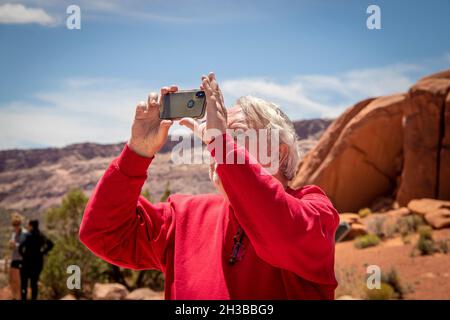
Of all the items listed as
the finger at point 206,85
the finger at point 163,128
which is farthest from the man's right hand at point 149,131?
the finger at point 206,85

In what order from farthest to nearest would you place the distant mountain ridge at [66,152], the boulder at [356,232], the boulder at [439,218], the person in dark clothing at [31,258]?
the distant mountain ridge at [66,152]
the boulder at [356,232]
the boulder at [439,218]
the person in dark clothing at [31,258]

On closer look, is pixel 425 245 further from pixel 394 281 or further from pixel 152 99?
pixel 152 99

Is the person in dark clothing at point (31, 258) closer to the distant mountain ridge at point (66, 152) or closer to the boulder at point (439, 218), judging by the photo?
the boulder at point (439, 218)

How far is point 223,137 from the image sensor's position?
159 cm

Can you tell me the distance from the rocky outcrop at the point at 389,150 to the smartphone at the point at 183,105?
54.2ft

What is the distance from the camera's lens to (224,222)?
1.92m

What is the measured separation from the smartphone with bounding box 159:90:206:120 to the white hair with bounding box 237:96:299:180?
22 cm

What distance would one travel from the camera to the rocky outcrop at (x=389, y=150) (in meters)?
17.7

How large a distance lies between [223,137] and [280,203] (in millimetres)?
294

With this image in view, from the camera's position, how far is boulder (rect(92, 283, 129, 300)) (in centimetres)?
1058

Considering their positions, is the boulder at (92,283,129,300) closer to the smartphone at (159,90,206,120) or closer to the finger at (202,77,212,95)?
the smartphone at (159,90,206,120)

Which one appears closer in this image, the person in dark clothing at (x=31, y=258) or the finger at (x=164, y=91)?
the finger at (x=164, y=91)
